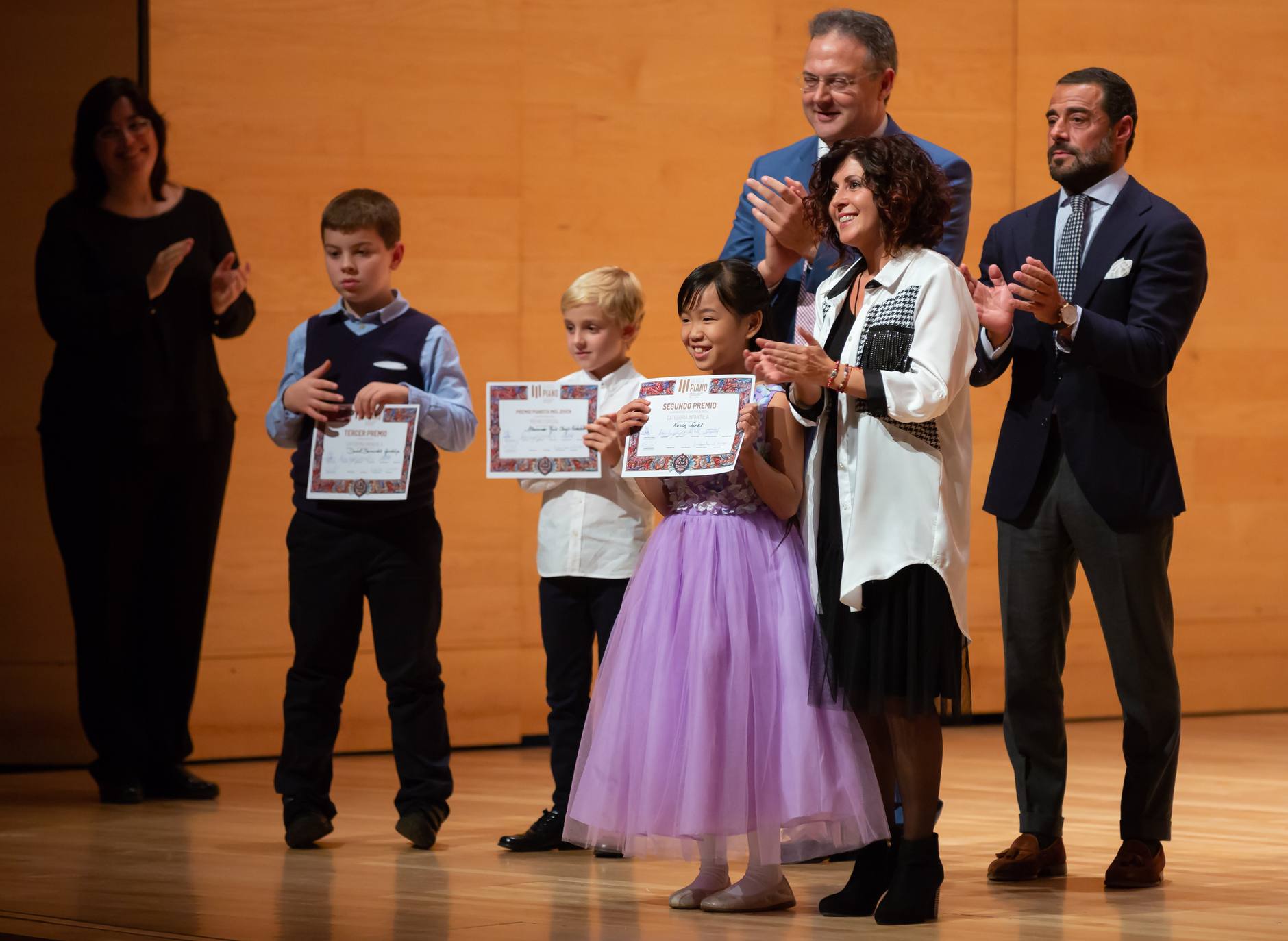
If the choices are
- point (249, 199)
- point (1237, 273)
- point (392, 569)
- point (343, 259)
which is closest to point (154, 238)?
point (249, 199)

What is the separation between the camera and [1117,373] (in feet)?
12.6

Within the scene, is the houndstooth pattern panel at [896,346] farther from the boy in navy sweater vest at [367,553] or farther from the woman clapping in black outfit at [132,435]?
the woman clapping in black outfit at [132,435]

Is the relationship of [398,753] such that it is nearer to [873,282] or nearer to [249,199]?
[873,282]

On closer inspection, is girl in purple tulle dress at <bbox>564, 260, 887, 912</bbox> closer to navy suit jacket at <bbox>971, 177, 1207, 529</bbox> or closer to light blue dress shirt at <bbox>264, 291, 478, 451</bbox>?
navy suit jacket at <bbox>971, 177, 1207, 529</bbox>

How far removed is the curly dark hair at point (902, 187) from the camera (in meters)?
3.50

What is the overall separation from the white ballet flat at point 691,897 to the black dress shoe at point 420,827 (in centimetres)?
96

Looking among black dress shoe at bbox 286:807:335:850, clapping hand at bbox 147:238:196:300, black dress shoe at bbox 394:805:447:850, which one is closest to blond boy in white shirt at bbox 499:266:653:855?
black dress shoe at bbox 394:805:447:850

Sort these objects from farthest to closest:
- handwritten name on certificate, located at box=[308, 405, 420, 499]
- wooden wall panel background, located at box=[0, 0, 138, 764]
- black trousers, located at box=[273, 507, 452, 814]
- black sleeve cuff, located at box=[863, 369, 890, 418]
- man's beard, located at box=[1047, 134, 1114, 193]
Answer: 1. wooden wall panel background, located at box=[0, 0, 138, 764]
2. black trousers, located at box=[273, 507, 452, 814]
3. handwritten name on certificate, located at box=[308, 405, 420, 499]
4. man's beard, located at box=[1047, 134, 1114, 193]
5. black sleeve cuff, located at box=[863, 369, 890, 418]

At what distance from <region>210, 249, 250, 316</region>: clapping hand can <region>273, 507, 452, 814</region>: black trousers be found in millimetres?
1006

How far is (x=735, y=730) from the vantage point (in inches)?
139

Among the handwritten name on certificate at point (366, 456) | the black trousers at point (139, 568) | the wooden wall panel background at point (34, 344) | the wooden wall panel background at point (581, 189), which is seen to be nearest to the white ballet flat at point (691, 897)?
the handwritten name on certificate at point (366, 456)

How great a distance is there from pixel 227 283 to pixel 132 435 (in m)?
0.53

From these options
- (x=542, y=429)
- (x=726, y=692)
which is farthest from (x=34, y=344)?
(x=726, y=692)

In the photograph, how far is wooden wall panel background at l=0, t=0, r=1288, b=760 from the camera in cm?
600
